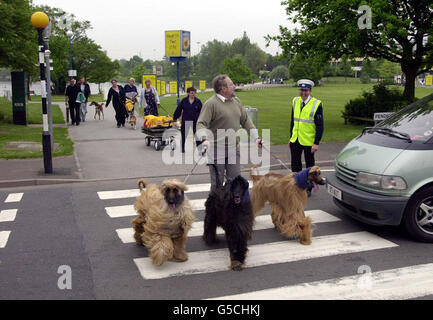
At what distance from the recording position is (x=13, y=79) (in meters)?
20.7

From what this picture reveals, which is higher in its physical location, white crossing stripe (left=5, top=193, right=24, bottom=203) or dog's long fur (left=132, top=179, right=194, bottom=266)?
dog's long fur (left=132, top=179, right=194, bottom=266)

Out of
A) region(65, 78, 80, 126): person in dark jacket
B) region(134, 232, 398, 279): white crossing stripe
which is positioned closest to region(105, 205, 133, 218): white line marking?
region(134, 232, 398, 279): white crossing stripe

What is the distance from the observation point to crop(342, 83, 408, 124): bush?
1988 centimetres

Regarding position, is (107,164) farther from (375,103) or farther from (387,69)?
(387,69)

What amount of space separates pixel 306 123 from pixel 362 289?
12.5ft

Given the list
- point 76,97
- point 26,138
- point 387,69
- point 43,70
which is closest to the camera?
point 43,70

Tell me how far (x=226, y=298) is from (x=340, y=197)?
2798 mm

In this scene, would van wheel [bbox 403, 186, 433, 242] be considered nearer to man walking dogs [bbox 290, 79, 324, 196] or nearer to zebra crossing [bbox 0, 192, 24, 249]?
man walking dogs [bbox 290, 79, 324, 196]

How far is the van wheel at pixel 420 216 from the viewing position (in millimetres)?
6074

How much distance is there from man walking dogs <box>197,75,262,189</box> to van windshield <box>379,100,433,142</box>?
2.18m

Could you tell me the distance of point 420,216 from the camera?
6160mm

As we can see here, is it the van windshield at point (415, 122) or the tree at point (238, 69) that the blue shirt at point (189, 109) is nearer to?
the van windshield at point (415, 122)

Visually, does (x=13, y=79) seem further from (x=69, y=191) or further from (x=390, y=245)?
(x=390, y=245)

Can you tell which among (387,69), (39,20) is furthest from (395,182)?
(387,69)
